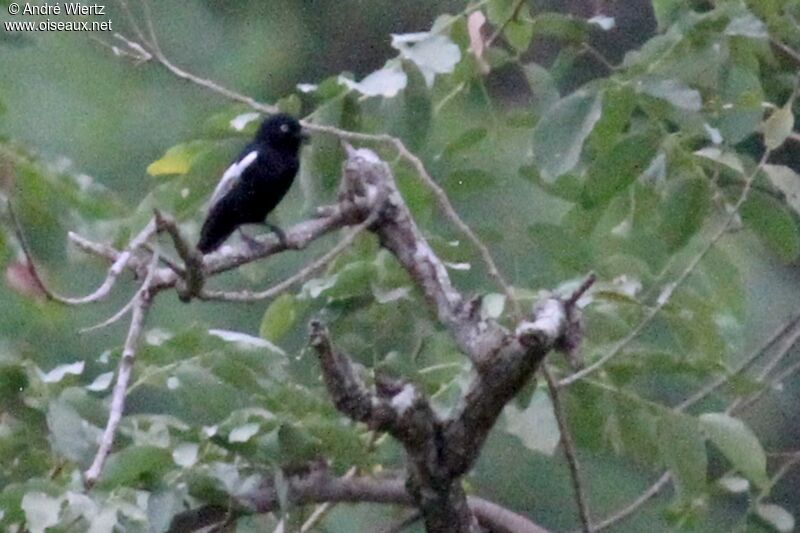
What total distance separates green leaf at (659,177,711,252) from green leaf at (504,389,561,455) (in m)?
0.28

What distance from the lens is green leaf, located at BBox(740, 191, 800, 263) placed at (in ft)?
5.88

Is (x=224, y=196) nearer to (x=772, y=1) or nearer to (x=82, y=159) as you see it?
(x=82, y=159)

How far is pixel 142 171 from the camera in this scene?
2936mm

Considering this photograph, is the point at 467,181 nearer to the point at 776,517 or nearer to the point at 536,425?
the point at 536,425

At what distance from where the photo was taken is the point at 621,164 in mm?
1685

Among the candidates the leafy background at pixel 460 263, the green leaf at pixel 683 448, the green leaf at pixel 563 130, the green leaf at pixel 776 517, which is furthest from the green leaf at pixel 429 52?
the green leaf at pixel 776 517

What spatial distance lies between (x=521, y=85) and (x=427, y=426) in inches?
71.4

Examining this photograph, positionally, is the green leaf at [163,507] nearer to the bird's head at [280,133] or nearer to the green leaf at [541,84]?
the green leaf at [541,84]

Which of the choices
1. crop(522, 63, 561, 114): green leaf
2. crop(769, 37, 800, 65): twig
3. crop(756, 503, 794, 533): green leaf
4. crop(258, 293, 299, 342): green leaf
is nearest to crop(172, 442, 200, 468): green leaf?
crop(258, 293, 299, 342): green leaf

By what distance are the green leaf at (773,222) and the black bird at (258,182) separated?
0.77 m

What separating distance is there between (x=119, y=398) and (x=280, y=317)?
52 cm

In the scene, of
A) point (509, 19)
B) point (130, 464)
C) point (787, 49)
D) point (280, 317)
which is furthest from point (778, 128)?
point (130, 464)

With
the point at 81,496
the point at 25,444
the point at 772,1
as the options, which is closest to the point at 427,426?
the point at 81,496

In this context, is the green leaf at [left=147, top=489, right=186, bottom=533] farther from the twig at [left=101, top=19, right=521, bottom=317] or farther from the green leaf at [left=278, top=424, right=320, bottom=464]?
the twig at [left=101, top=19, right=521, bottom=317]
